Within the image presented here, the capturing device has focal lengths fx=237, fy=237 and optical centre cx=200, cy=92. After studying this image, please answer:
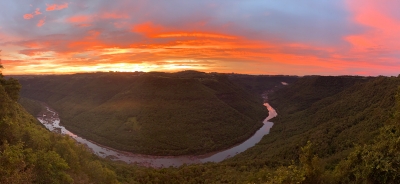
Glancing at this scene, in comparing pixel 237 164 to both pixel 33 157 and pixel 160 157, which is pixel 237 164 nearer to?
pixel 160 157

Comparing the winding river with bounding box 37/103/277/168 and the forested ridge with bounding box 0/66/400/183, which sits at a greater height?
the forested ridge with bounding box 0/66/400/183

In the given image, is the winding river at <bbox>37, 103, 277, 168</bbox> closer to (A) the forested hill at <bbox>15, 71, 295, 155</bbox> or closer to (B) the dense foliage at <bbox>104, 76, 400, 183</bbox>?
Answer: (A) the forested hill at <bbox>15, 71, 295, 155</bbox>

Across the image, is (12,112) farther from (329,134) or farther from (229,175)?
(329,134)

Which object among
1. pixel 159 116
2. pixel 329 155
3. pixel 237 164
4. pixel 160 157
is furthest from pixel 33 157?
pixel 159 116

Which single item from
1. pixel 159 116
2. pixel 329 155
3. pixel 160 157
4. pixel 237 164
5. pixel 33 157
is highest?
pixel 33 157

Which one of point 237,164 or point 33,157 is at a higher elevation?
point 33,157

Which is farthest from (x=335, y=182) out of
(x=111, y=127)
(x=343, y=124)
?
A: (x=111, y=127)

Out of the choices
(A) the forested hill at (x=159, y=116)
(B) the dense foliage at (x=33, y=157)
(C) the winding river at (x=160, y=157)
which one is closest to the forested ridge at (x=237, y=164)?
(B) the dense foliage at (x=33, y=157)

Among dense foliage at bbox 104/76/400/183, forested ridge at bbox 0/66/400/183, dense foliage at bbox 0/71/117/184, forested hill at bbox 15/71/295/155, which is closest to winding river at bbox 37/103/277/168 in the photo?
forested hill at bbox 15/71/295/155

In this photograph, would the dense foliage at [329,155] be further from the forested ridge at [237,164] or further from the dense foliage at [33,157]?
the dense foliage at [33,157]
